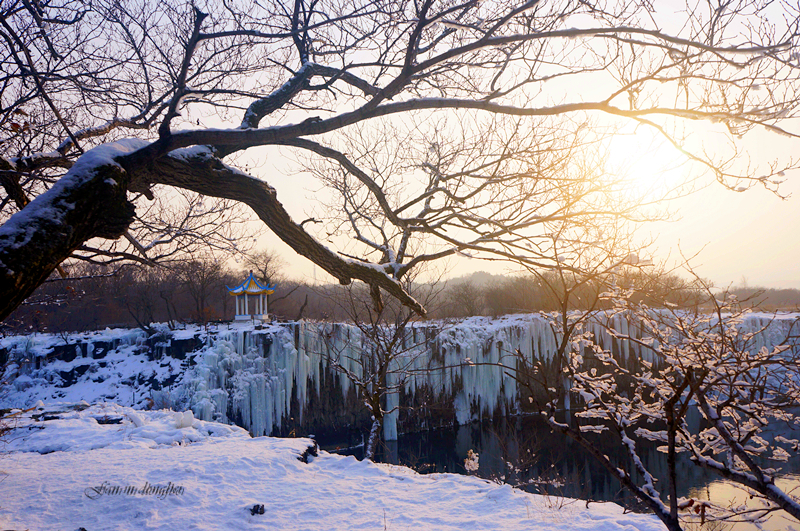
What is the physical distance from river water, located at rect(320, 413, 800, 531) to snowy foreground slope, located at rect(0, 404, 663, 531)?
5.91m

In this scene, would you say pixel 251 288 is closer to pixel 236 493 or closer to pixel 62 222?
pixel 236 493

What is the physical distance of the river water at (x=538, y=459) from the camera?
1148 cm

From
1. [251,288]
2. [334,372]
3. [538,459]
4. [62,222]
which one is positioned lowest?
[538,459]

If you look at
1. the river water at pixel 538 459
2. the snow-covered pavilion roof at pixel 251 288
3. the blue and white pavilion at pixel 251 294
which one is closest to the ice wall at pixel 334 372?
the river water at pixel 538 459

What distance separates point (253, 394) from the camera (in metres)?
14.5

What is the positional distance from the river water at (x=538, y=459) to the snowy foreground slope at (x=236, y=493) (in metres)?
5.91

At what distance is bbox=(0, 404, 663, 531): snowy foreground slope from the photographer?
345cm

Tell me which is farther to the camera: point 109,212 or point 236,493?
point 236,493

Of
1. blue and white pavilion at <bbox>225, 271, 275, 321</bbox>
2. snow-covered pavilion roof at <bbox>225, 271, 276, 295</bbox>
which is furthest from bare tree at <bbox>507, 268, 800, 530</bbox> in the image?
snow-covered pavilion roof at <bbox>225, 271, 276, 295</bbox>

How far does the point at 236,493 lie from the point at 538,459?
12.4m

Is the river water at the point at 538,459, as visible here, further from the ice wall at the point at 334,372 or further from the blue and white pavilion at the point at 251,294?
the blue and white pavilion at the point at 251,294

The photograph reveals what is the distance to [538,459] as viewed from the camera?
14.3m

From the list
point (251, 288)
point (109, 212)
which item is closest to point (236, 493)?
point (109, 212)

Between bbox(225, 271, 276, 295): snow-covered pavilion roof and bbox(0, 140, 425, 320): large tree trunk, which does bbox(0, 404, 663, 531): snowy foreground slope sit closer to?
bbox(0, 140, 425, 320): large tree trunk
